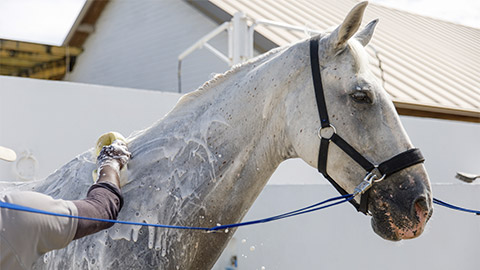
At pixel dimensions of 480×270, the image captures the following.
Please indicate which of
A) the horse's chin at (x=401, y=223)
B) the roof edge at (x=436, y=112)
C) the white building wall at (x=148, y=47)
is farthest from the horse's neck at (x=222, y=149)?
the white building wall at (x=148, y=47)

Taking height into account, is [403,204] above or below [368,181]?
below

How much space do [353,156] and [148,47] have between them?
982 cm

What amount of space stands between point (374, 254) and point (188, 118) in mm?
3792

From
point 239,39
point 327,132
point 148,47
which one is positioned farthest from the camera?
point 148,47

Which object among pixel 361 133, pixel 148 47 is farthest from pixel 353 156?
pixel 148 47

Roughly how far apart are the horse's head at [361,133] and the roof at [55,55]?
32.2ft

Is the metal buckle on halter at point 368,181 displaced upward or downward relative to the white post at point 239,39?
downward

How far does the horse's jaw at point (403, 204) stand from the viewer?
202cm

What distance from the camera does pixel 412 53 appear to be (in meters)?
11.3

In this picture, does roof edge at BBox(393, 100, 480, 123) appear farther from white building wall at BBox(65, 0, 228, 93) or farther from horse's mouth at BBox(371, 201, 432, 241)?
horse's mouth at BBox(371, 201, 432, 241)

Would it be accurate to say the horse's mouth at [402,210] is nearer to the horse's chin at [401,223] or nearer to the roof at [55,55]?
the horse's chin at [401,223]

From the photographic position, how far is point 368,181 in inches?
80.4

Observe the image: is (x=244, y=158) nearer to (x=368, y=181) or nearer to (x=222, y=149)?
(x=222, y=149)

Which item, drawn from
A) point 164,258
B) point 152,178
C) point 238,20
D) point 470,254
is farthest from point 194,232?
point 470,254
